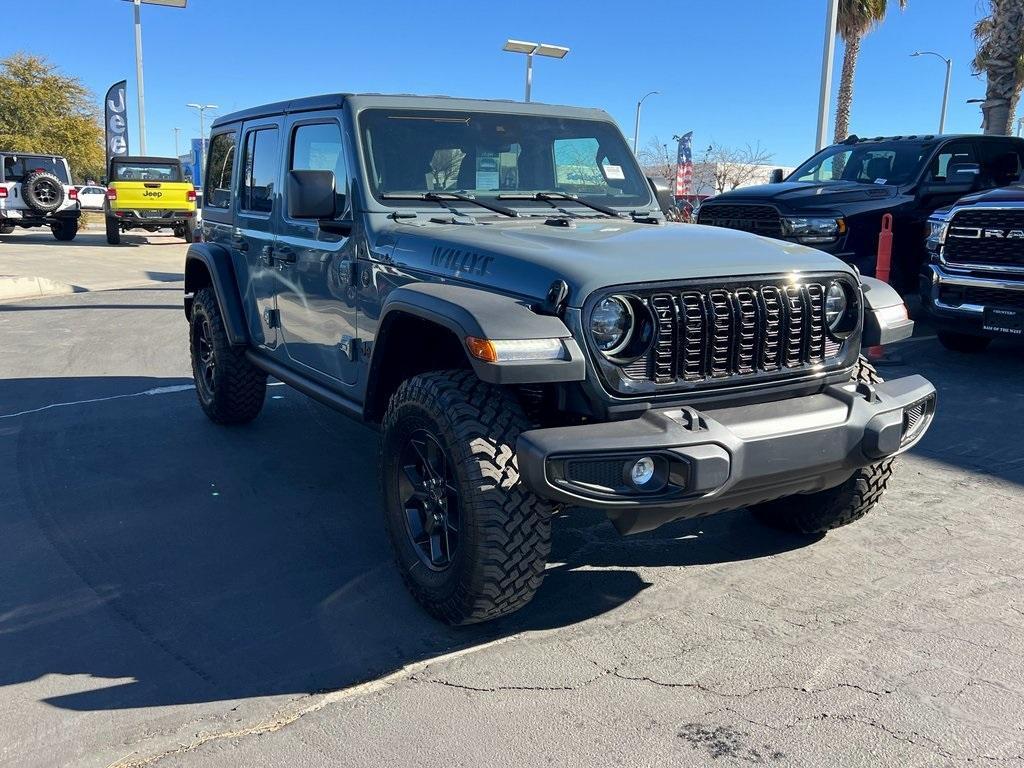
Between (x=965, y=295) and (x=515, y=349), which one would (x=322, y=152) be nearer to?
(x=515, y=349)

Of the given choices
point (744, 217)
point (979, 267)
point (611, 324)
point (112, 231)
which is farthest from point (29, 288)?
point (611, 324)

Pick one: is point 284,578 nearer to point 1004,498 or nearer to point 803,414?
point 803,414

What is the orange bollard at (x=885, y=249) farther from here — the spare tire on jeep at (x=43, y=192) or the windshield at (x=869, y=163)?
the spare tire on jeep at (x=43, y=192)

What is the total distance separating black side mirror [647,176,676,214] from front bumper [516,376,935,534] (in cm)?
171

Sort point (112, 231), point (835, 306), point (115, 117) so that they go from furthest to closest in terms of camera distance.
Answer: point (115, 117) < point (112, 231) < point (835, 306)

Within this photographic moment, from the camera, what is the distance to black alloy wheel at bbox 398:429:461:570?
320 centimetres

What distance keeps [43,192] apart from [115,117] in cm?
733

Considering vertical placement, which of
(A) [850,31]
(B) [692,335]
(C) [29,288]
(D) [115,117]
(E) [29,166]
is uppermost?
(A) [850,31]

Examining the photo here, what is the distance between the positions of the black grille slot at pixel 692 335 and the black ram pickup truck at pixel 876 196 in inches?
225

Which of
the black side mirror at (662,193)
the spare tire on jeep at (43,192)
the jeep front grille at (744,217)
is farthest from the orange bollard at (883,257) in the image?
the spare tire on jeep at (43,192)

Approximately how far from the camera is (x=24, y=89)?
39062 millimetres

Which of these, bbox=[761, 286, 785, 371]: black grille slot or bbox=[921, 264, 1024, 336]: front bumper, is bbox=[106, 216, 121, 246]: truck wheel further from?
bbox=[761, 286, 785, 371]: black grille slot

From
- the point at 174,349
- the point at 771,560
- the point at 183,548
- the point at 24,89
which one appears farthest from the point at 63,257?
the point at 24,89

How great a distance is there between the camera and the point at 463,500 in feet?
9.61
